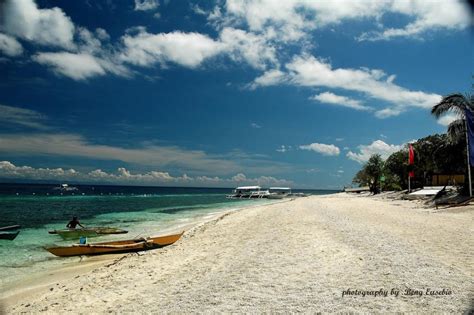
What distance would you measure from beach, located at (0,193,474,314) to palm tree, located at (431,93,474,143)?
14.9 meters

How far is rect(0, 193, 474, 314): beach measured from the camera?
6.53m

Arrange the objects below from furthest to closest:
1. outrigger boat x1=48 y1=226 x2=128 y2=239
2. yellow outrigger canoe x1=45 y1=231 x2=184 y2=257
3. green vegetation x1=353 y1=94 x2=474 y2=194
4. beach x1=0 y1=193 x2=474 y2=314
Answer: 1. green vegetation x1=353 y1=94 x2=474 y2=194
2. outrigger boat x1=48 y1=226 x2=128 y2=239
3. yellow outrigger canoe x1=45 y1=231 x2=184 y2=257
4. beach x1=0 y1=193 x2=474 y2=314

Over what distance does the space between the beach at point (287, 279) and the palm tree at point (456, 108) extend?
14.9 meters

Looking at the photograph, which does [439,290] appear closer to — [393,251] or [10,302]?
[393,251]

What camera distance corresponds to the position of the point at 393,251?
32.6ft

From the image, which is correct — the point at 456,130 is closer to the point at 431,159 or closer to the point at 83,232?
the point at 431,159

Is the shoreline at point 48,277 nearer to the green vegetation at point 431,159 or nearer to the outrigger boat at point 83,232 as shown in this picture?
the outrigger boat at point 83,232

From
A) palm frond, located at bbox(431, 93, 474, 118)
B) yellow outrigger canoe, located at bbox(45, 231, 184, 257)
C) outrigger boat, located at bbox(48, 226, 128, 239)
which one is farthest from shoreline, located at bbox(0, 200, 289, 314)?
palm frond, located at bbox(431, 93, 474, 118)

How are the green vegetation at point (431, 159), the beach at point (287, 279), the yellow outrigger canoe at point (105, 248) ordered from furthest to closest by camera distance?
the green vegetation at point (431, 159), the yellow outrigger canoe at point (105, 248), the beach at point (287, 279)

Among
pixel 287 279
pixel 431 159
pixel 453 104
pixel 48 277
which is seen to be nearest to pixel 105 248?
pixel 48 277

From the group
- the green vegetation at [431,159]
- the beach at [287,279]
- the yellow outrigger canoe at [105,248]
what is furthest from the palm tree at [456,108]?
the yellow outrigger canoe at [105,248]

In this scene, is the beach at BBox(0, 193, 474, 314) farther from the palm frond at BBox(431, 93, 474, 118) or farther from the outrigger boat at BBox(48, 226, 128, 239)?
the palm frond at BBox(431, 93, 474, 118)

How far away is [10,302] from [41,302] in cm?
158

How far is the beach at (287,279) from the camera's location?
6.53 m
